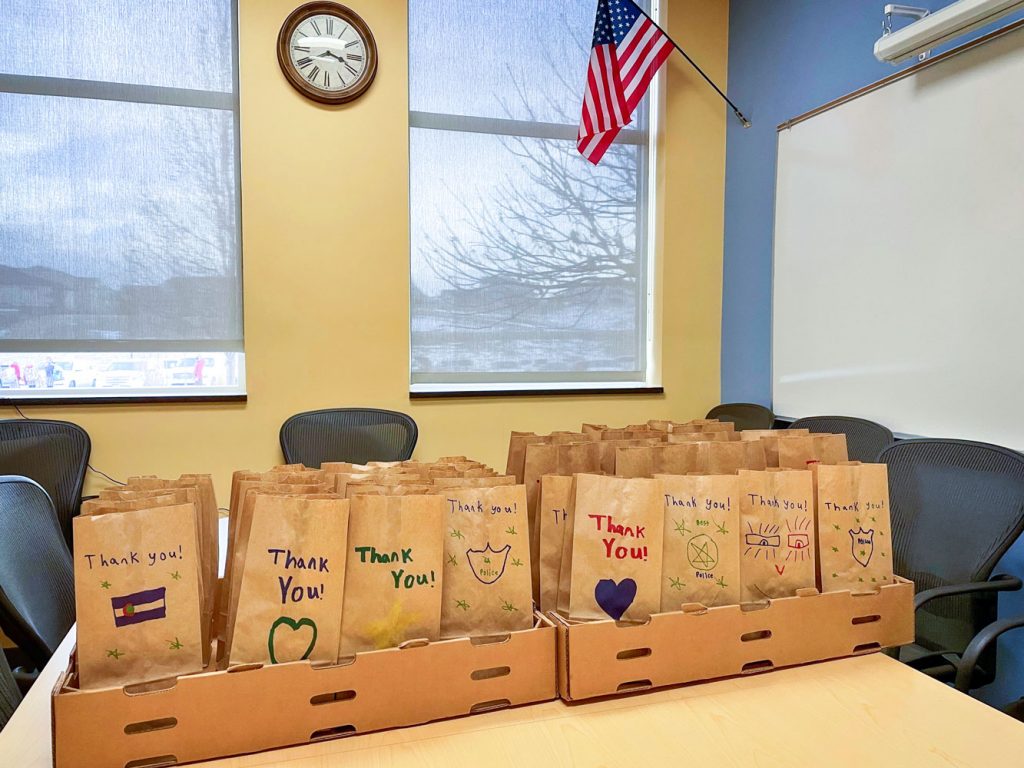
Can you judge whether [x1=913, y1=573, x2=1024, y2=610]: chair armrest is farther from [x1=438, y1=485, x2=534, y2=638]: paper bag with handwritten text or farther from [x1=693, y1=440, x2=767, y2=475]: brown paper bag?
[x1=438, y1=485, x2=534, y2=638]: paper bag with handwritten text

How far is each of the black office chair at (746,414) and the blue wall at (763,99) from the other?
0.33 ft

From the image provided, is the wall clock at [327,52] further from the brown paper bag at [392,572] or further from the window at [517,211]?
the brown paper bag at [392,572]

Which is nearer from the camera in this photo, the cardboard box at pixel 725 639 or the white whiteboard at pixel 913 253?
the cardboard box at pixel 725 639

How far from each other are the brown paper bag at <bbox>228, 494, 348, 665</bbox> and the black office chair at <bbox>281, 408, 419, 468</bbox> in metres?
2.13

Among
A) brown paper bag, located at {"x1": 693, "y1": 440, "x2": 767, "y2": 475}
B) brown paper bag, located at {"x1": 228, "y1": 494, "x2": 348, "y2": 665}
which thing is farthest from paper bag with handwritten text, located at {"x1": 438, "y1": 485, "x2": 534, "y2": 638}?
brown paper bag, located at {"x1": 693, "y1": 440, "x2": 767, "y2": 475}

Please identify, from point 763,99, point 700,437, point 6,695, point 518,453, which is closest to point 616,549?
point 518,453

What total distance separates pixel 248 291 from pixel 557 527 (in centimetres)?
245

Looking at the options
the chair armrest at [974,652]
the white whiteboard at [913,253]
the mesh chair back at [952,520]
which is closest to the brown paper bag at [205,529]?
the chair armrest at [974,652]

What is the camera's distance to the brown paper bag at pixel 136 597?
768mm

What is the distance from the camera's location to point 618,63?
10.7 feet

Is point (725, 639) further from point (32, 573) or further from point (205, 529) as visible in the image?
point (32, 573)

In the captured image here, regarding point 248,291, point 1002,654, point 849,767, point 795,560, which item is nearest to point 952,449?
point 1002,654

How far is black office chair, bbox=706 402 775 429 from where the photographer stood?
3.22 m

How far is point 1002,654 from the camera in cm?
197
